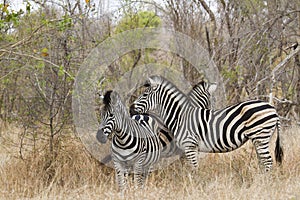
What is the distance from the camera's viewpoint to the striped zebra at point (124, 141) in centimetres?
531

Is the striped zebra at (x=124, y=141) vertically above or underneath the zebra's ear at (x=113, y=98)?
underneath

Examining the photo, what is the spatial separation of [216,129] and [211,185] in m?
1.05

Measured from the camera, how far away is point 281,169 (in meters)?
5.79

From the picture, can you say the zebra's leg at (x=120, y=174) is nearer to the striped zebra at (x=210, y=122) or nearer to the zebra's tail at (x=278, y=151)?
the striped zebra at (x=210, y=122)

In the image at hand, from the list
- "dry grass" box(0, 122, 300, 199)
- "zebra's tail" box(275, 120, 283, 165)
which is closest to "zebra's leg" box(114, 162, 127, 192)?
"dry grass" box(0, 122, 300, 199)

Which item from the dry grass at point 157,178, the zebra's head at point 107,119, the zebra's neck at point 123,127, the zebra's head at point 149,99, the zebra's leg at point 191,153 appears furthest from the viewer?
the zebra's head at point 149,99

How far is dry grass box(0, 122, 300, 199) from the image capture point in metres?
4.70

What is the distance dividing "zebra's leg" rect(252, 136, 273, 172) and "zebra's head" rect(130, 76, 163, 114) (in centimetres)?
138

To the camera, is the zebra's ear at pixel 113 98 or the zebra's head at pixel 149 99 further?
the zebra's head at pixel 149 99

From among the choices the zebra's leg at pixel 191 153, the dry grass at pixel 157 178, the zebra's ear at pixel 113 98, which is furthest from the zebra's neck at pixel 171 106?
the zebra's ear at pixel 113 98

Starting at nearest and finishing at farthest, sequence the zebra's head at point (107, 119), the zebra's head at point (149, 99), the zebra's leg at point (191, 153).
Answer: the zebra's head at point (107, 119), the zebra's leg at point (191, 153), the zebra's head at point (149, 99)

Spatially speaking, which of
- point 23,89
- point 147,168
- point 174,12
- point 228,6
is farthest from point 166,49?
point 147,168

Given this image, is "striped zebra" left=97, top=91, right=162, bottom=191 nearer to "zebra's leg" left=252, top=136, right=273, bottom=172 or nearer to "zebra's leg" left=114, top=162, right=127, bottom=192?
"zebra's leg" left=114, top=162, right=127, bottom=192

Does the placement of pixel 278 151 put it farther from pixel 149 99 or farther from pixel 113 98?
pixel 113 98
